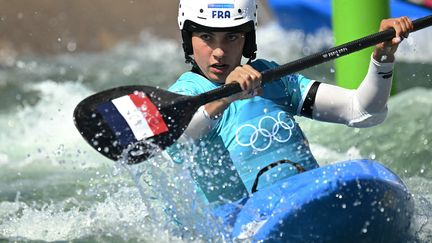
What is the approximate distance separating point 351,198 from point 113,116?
80 centimetres

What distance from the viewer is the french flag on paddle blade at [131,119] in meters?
3.23

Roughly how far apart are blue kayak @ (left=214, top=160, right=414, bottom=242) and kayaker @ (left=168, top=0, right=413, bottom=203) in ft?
0.80

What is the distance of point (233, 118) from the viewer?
3416mm

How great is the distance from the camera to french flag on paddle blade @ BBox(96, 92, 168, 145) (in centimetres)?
323

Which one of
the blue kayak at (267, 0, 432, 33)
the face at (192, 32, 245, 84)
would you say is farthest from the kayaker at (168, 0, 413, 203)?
the blue kayak at (267, 0, 432, 33)

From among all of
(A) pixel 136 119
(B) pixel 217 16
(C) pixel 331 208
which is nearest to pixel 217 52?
(B) pixel 217 16

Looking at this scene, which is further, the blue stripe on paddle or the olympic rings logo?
the olympic rings logo

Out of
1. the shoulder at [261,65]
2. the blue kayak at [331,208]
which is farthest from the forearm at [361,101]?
the blue kayak at [331,208]

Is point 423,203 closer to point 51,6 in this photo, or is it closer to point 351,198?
point 351,198

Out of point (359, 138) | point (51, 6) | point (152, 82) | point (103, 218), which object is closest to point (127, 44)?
point (51, 6)

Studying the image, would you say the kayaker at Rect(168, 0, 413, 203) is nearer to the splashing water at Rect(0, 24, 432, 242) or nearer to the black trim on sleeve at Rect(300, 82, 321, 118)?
the black trim on sleeve at Rect(300, 82, 321, 118)

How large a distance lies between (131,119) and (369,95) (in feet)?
2.73

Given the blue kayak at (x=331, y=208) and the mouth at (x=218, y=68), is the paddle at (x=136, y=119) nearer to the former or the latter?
the mouth at (x=218, y=68)

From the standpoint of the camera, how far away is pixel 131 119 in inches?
127
